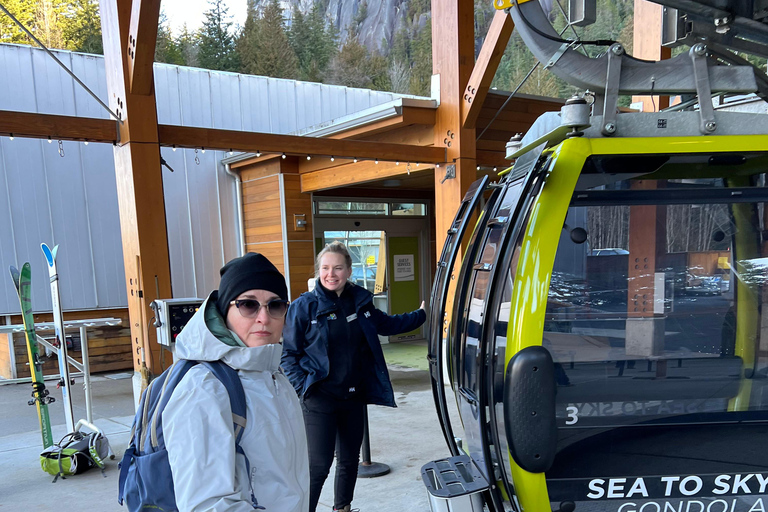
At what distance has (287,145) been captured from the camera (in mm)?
5809

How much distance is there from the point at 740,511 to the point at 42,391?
510cm

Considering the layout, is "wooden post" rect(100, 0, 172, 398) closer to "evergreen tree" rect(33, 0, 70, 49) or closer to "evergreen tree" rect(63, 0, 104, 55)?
"evergreen tree" rect(63, 0, 104, 55)

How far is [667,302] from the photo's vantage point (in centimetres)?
214

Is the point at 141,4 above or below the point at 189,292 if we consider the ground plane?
above

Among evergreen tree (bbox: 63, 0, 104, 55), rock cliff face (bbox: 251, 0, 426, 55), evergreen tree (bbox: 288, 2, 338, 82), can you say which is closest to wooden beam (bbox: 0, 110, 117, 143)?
evergreen tree (bbox: 63, 0, 104, 55)

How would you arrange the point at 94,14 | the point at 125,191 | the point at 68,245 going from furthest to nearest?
the point at 94,14 → the point at 68,245 → the point at 125,191

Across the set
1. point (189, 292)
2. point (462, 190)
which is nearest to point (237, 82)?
point (189, 292)

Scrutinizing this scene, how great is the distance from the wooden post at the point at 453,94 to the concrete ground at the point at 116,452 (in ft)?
7.50

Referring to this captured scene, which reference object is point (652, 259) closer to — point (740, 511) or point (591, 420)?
point (591, 420)

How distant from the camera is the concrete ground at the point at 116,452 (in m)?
3.99

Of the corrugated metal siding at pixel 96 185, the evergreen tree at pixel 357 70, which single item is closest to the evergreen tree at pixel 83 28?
the evergreen tree at pixel 357 70

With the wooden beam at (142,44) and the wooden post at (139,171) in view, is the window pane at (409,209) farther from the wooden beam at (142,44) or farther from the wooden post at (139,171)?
the wooden beam at (142,44)

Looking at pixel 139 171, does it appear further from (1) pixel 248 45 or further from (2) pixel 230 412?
→ (1) pixel 248 45

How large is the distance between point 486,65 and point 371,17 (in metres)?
55.3
